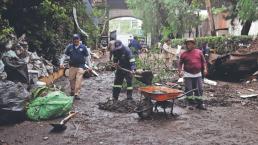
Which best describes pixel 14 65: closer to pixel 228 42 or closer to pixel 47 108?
pixel 47 108

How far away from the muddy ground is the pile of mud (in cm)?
20

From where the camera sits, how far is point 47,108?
28.1 feet

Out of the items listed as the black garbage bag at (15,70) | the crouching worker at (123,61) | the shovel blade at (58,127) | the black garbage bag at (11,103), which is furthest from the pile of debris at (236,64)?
the shovel blade at (58,127)

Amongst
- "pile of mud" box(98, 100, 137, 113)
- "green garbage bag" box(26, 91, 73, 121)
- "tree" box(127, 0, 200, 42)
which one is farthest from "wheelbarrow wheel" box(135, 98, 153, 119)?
"tree" box(127, 0, 200, 42)

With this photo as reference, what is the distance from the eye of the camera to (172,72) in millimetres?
16938

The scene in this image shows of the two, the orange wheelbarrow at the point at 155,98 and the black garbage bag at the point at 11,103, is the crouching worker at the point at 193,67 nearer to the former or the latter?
the orange wheelbarrow at the point at 155,98

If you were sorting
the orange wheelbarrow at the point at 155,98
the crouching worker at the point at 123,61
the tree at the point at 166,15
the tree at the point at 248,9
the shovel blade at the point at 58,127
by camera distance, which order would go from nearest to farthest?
the shovel blade at the point at 58,127 < the orange wheelbarrow at the point at 155,98 < the crouching worker at the point at 123,61 < the tree at the point at 248,9 < the tree at the point at 166,15

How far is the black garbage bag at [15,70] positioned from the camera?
9.70m

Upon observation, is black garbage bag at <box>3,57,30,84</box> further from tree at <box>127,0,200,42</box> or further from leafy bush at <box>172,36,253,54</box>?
tree at <box>127,0,200,42</box>

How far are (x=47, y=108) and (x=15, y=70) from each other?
5.49 feet

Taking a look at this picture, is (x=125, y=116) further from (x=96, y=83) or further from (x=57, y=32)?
(x=57, y=32)

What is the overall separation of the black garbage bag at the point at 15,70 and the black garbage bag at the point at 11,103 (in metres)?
1.24

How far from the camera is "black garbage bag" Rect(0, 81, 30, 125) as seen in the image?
798 centimetres

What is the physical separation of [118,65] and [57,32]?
7.53 metres
